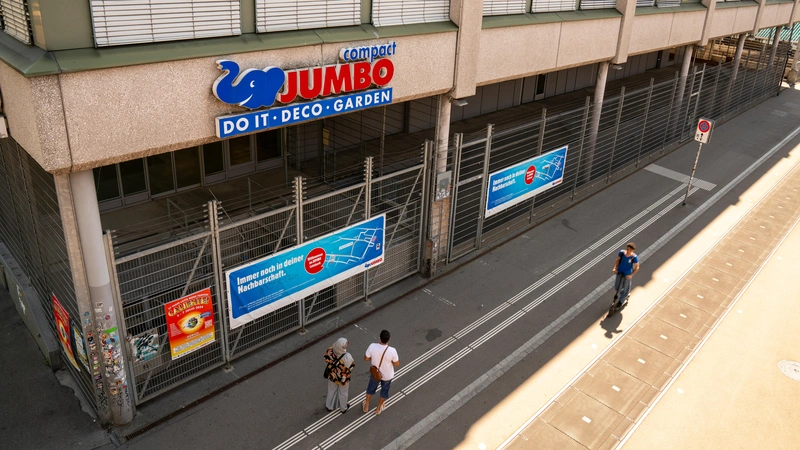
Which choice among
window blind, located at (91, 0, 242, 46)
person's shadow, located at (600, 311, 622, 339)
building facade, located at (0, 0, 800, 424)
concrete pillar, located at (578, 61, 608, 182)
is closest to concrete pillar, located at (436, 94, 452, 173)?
building facade, located at (0, 0, 800, 424)

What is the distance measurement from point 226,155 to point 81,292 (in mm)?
7801

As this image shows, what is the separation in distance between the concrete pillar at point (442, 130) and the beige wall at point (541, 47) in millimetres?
964

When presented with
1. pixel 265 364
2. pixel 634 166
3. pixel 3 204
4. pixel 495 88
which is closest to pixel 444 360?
pixel 265 364

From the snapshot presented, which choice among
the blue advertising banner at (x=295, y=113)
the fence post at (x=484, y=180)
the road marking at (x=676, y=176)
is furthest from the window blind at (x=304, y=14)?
the road marking at (x=676, y=176)

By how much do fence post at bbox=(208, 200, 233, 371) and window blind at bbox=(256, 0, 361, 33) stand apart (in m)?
2.82

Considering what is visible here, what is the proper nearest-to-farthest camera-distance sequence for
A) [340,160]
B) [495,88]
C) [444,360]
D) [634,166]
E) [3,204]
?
[444,360], [3,204], [340,160], [634,166], [495,88]

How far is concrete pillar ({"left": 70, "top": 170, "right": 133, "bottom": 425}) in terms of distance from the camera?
802cm

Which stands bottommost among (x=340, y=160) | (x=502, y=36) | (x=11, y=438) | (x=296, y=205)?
(x=11, y=438)

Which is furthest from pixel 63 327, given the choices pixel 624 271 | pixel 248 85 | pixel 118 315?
pixel 624 271

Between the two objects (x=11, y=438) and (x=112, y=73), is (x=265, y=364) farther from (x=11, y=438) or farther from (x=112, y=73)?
(x=112, y=73)

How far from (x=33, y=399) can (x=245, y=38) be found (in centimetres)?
673

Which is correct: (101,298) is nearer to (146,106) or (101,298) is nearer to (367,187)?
(146,106)

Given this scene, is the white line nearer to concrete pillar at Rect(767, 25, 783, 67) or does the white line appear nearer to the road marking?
the road marking

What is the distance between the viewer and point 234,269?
32.3ft
